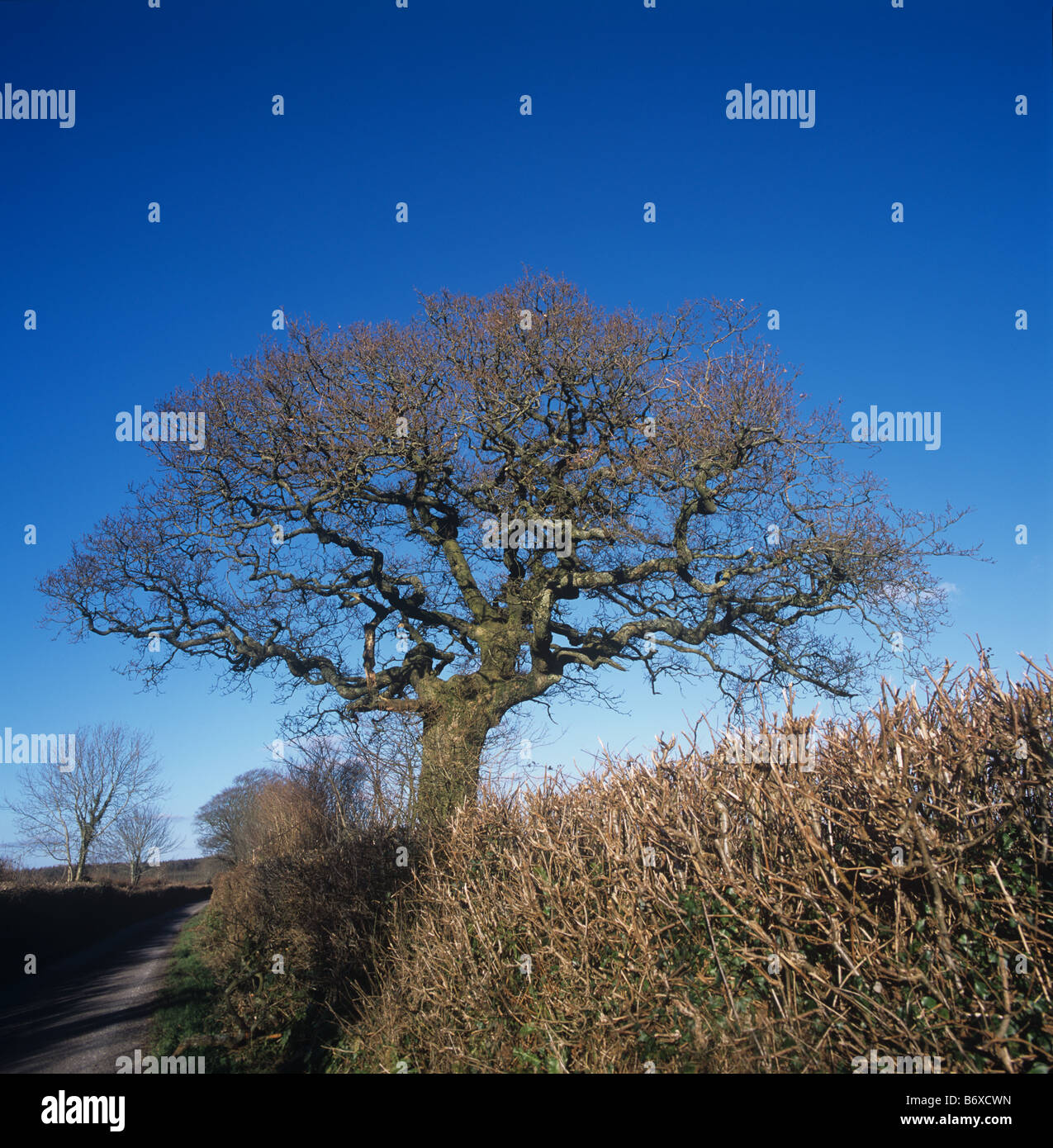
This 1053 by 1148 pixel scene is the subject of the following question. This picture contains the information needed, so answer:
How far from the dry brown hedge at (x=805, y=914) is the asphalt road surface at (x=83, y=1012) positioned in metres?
5.03

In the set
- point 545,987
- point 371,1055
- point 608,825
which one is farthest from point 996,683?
point 371,1055

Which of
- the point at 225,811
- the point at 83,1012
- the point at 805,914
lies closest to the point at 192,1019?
the point at 83,1012

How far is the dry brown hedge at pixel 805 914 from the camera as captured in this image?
4.18 m

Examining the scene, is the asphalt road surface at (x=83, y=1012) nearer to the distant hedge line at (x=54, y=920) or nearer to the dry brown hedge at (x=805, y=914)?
the distant hedge line at (x=54, y=920)

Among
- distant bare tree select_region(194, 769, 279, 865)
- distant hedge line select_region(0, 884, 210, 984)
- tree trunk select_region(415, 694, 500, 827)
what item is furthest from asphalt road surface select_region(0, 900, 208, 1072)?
distant bare tree select_region(194, 769, 279, 865)

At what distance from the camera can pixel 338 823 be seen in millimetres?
11117

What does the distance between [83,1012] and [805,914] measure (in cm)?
1203

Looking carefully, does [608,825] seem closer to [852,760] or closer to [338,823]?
[852,760]

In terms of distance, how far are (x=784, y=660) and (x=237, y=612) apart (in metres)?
11.6

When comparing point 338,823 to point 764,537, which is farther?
point 764,537

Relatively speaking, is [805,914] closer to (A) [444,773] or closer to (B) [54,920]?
(A) [444,773]

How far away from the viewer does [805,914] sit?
4.91m

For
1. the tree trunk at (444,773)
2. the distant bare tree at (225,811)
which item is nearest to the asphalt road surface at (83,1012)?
the tree trunk at (444,773)

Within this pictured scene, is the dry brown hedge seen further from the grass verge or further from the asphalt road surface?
the asphalt road surface
